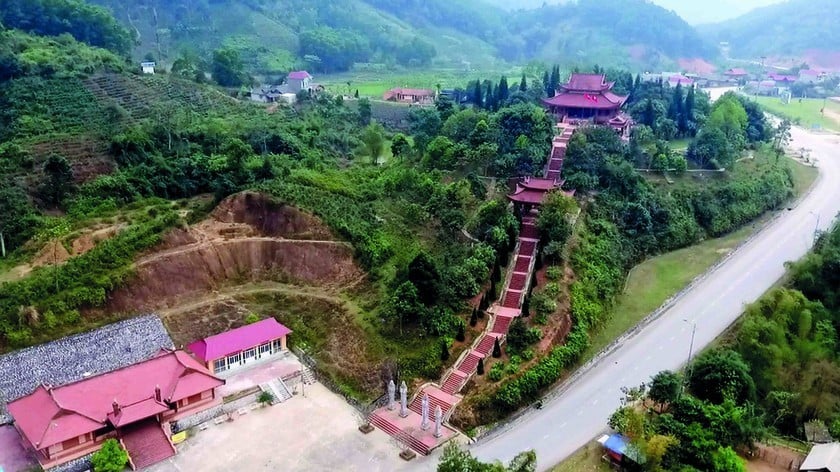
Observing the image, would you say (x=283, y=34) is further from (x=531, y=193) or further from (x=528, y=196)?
(x=528, y=196)

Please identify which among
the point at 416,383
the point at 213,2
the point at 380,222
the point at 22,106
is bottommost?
the point at 416,383

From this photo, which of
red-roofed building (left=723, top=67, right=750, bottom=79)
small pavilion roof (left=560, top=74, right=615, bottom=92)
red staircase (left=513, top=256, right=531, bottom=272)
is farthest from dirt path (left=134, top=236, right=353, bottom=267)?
red-roofed building (left=723, top=67, right=750, bottom=79)

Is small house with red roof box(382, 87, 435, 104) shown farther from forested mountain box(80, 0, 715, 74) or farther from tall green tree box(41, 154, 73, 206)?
tall green tree box(41, 154, 73, 206)

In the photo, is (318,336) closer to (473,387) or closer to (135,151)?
(473,387)

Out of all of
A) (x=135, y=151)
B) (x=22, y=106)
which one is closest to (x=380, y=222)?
(x=135, y=151)

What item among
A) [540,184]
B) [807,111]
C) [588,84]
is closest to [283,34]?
[588,84]

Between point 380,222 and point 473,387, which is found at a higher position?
point 380,222

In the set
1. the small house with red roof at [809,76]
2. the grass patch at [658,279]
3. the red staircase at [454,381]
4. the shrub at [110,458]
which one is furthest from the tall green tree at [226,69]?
the small house with red roof at [809,76]
